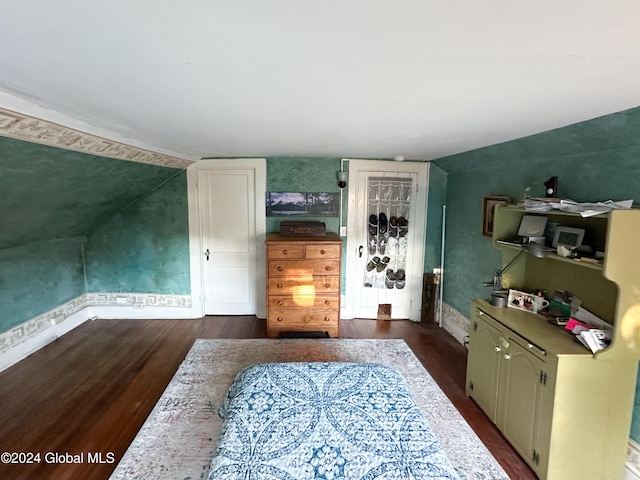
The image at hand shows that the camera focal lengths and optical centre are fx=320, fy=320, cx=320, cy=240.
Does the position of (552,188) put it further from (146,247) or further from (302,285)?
(146,247)

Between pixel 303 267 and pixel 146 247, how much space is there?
2.11 metres

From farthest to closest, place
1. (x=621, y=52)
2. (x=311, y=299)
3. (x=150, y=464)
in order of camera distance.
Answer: (x=311, y=299), (x=150, y=464), (x=621, y=52)

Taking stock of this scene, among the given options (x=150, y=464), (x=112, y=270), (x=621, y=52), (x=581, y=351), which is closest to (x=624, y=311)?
(x=581, y=351)

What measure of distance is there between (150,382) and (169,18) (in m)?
2.93

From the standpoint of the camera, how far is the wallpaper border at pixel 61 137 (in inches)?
63.1

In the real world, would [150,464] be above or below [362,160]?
below

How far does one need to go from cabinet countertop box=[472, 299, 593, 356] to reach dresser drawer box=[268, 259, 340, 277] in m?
1.55

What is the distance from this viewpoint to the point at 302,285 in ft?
11.8

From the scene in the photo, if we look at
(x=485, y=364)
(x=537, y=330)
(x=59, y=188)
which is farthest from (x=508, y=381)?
(x=59, y=188)

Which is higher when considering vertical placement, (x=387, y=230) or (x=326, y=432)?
(x=387, y=230)

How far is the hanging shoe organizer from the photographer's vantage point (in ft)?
13.5

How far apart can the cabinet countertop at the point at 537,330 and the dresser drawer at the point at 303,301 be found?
5.16 ft

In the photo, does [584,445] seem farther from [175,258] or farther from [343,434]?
[175,258]

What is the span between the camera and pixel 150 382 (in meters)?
2.83
